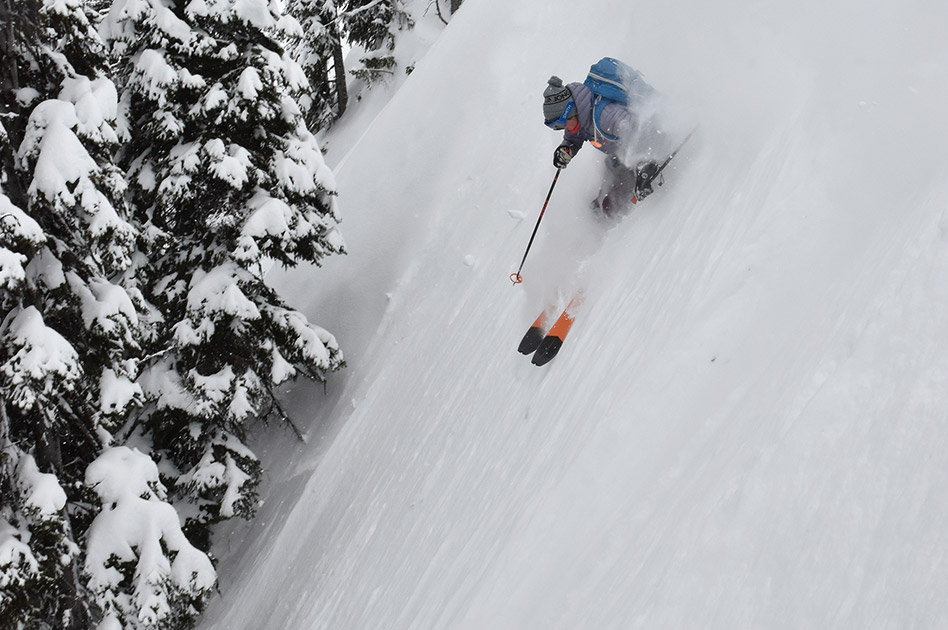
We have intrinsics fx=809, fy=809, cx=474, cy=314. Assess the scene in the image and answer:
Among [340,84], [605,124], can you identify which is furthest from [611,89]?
[340,84]

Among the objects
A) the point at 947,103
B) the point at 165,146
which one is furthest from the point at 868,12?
the point at 165,146

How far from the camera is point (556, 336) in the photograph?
333 inches

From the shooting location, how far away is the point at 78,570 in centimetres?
836

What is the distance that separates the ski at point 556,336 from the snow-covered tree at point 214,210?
177 inches

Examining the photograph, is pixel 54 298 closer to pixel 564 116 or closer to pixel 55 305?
pixel 55 305

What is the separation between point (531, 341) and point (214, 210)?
17.4 feet

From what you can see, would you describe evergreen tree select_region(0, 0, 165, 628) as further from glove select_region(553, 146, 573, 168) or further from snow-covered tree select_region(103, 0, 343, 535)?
glove select_region(553, 146, 573, 168)

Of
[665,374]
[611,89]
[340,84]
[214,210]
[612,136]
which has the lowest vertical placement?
[340,84]

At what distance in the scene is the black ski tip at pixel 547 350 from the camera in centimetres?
841

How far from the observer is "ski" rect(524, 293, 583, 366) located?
27.6 feet

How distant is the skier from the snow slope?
14.3 inches

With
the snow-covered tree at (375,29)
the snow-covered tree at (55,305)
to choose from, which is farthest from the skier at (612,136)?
the snow-covered tree at (375,29)

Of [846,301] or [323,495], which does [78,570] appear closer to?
[323,495]

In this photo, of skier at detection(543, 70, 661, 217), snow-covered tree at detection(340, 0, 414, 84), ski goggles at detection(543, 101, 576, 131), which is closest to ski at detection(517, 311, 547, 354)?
skier at detection(543, 70, 661, 217)
